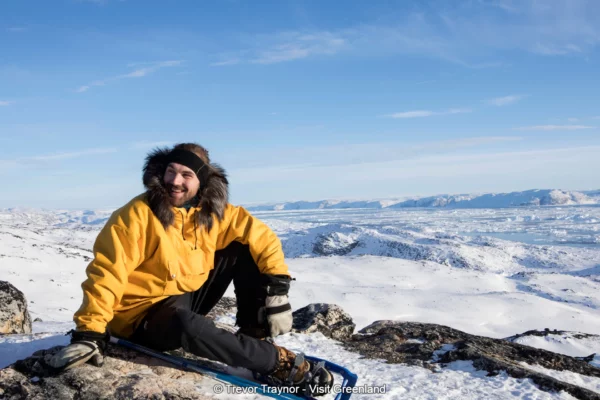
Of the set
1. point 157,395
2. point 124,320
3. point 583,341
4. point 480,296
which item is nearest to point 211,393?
point 157,395

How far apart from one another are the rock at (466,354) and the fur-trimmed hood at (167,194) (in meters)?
2.28

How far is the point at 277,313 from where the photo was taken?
3.22 meters

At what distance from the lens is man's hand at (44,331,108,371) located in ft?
8.43

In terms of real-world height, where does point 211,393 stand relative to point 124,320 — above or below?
below

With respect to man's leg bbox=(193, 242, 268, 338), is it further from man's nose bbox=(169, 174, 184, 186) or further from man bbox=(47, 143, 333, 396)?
man's nose bbox=(169, 174, 184, 186)

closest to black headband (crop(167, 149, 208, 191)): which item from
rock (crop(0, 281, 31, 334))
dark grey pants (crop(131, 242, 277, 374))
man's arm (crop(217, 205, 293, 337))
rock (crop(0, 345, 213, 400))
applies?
man's arm (crop(217, 205, 293, 337))

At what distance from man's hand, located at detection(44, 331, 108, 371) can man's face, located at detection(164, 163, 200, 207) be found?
3.17ft

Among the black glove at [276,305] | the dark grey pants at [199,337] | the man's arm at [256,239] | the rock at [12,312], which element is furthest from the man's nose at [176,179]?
the rock at [12,312]

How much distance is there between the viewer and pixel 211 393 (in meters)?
2.74

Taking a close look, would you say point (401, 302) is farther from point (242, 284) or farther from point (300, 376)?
point (300, 376)

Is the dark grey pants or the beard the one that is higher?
the beard

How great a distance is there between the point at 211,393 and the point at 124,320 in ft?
2.62

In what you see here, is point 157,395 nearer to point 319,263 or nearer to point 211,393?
point 211,393

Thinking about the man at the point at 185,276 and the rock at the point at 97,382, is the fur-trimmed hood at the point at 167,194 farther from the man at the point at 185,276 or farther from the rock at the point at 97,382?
the rock at the point at 97,382
